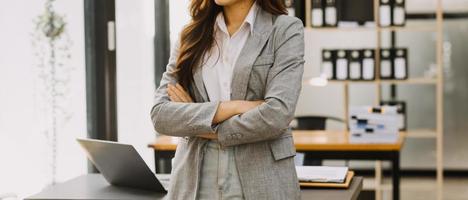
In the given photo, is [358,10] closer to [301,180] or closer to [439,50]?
[439,50]

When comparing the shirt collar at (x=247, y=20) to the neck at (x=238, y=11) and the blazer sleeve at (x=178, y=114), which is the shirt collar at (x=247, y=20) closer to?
the neck at (x=238, y=11)

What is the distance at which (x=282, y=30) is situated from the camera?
2381 mm

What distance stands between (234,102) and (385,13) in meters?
4.29

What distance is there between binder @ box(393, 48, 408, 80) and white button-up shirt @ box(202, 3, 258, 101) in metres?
4.11

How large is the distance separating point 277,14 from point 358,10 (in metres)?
4.13

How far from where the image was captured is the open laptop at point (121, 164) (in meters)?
2.62

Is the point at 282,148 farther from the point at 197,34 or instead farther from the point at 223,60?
the point at 197,34

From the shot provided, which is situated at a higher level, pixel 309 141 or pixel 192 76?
pixel 192 76

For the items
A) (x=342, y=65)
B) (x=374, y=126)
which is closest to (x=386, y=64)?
(x=342, y=65)

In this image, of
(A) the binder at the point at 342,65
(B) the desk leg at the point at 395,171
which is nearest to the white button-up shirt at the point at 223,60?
(B) the desk leg at the point at 395,171

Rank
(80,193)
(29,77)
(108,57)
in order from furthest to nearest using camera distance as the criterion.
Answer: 1. (108,57)
2. (29,77)
3. (80,193)

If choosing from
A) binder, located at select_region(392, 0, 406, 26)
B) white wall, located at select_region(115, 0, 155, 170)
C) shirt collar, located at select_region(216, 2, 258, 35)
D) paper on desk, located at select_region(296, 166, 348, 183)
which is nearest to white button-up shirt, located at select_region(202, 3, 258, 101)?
shirt collar, located at select_region(216, 2, 258, 35)

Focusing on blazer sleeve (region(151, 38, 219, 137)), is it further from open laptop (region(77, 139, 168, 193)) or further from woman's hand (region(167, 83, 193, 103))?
open laptop (region(77, 139, 168, 193))

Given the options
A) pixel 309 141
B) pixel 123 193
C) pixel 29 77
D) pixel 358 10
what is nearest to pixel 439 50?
pixel 358 10
